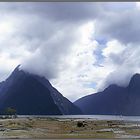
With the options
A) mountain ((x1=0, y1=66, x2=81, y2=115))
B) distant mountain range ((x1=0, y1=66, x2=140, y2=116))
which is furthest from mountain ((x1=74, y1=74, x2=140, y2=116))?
mountain ((x1=0, y1=66, x2=81, y2=115))

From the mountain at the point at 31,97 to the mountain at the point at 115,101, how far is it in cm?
11

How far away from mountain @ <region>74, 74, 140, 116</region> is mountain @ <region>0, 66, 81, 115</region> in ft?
0.37

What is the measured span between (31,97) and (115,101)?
31.0 inches

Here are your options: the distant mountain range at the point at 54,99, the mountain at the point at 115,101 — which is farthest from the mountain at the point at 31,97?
the mountain at the point at 115,101

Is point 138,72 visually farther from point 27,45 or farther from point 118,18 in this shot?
point 27,45

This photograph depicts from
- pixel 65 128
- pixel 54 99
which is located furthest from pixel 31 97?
pixel 65 128

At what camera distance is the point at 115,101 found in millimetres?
3596

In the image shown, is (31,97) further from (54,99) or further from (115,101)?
(115,101)

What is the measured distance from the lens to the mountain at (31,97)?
3.50 metres

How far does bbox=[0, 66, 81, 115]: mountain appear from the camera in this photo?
3502 millimetres

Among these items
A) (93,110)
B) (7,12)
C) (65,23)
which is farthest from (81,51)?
(7,12)

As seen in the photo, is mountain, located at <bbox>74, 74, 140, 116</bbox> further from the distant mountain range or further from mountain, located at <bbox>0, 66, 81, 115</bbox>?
mountain, located at <bbox>0, 66, 81, 115</bbox>

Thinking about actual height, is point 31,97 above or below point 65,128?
above

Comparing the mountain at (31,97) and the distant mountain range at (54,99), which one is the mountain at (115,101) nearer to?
the distant mountain range at (54,99)
